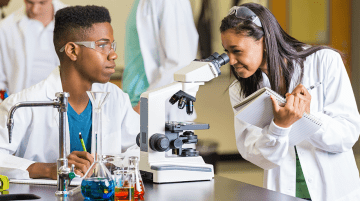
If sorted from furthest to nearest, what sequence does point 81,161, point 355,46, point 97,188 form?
1. point 355,46
2. point 81,161
3. point 97,188

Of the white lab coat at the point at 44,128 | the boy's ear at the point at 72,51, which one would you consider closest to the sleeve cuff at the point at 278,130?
the white lab coat at the point at 44,128

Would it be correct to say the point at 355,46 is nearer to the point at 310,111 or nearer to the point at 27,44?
the point at 310,111

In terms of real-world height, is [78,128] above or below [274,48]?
below

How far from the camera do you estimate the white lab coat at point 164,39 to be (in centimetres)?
276

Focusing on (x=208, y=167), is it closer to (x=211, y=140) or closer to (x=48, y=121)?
(x=48, y=121)

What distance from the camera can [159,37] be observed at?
2.81 metres

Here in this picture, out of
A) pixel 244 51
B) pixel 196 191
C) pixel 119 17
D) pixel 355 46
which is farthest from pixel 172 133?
pixel 355 46

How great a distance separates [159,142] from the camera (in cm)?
149

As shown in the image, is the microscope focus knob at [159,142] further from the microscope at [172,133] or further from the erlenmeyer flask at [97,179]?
the erlenmeyer flask at [97,179]

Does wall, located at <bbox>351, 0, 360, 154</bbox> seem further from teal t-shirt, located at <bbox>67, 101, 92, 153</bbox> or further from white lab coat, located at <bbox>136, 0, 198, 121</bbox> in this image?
teal t-shirt, located at <bbox>67, 101, 92, 153</bbox>

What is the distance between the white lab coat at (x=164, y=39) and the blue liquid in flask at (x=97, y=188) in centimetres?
157

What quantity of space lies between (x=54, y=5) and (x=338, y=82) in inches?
70.1

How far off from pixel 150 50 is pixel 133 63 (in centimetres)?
15

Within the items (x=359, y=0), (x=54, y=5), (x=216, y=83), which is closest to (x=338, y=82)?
(x=216, y=83)
